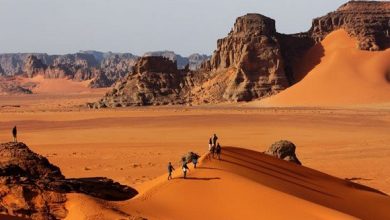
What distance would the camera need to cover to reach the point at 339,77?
6994 cm

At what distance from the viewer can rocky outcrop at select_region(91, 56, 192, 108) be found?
73.4 metres

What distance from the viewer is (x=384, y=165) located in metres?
23.6

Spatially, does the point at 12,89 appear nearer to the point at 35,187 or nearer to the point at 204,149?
the point at 204,149

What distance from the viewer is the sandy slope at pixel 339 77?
215ft

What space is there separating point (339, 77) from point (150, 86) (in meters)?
24.9

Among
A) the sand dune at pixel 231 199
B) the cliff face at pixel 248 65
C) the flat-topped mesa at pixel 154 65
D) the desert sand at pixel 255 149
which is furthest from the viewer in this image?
the flat-topped mesa at pixel 154 65

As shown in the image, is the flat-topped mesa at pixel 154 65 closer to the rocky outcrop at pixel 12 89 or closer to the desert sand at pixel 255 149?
the desert sand at pixel 255 149

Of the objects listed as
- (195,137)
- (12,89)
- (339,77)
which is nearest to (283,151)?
(195,137)

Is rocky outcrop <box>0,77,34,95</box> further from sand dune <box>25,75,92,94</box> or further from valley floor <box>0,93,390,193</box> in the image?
valley floor <box>0,93,390,193</box>

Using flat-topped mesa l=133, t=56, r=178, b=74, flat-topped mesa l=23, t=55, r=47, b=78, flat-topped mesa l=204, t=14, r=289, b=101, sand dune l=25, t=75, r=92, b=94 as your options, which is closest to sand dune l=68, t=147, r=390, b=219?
flat-topped mesa l=204, t=14, r=289, b=101

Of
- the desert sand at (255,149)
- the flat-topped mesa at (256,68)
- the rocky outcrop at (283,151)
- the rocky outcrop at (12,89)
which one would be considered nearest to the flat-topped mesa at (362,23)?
the desert sand at (255,149)

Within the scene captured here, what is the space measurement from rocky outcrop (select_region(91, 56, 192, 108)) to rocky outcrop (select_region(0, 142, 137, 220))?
59582 millimetres

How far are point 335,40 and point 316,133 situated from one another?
4071cm

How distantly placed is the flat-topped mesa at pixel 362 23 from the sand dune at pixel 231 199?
62.6m
